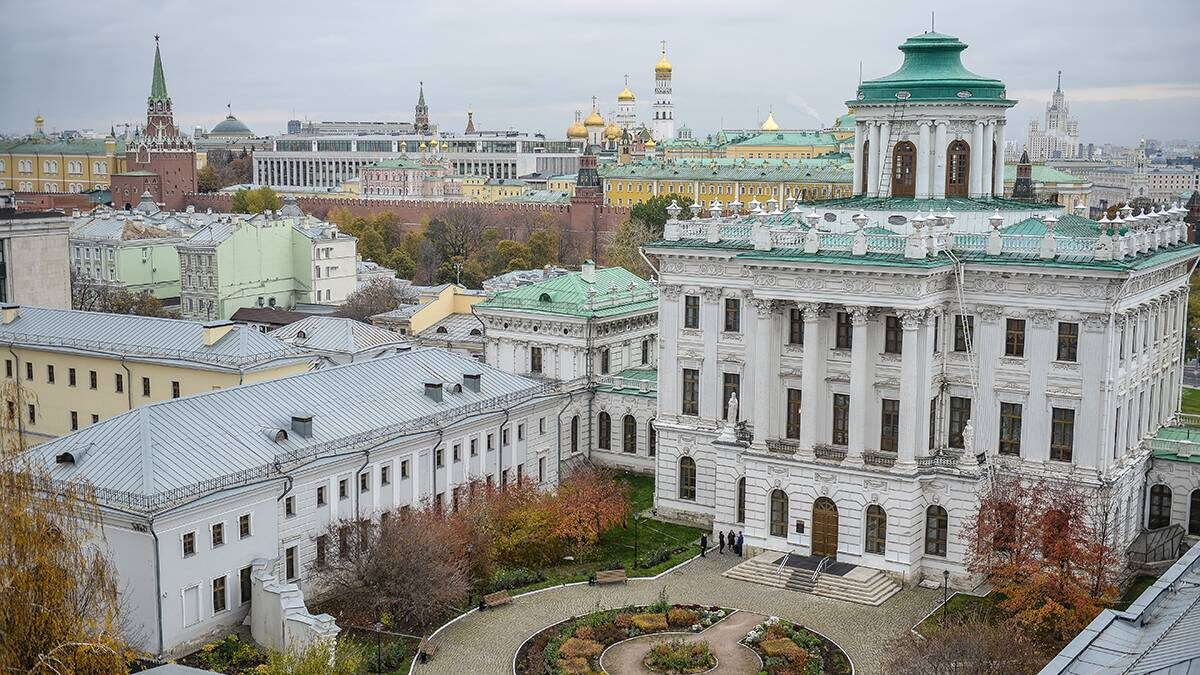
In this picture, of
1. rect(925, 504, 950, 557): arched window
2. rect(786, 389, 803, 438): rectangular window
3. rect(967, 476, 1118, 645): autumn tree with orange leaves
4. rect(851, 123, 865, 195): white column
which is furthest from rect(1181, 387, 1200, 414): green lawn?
rect(786, 389, 803, 438): rectangular window

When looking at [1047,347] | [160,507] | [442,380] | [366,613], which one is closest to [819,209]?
[1047,347]

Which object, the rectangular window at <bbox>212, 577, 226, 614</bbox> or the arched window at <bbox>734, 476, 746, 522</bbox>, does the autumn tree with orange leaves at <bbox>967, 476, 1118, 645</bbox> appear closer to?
the arched window at <bbox>734, 476, 746, 522</bbox>

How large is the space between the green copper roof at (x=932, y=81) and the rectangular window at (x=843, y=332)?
28.6ft

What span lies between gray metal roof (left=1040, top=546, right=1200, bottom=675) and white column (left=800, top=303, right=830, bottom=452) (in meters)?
17.1

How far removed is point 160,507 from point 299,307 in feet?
211

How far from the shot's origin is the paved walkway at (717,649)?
35531mm

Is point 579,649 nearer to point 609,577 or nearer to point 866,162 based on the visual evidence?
point 609,577

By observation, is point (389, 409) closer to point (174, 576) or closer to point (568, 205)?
point (174, 576)

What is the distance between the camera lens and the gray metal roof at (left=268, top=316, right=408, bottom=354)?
60.5m

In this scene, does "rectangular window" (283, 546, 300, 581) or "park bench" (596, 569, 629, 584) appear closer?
"rectangular window" (283, 546, 300, 581)

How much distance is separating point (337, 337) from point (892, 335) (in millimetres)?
28404

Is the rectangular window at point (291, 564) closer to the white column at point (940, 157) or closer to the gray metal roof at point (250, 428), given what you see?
the gray metal roof at point (250, 428)

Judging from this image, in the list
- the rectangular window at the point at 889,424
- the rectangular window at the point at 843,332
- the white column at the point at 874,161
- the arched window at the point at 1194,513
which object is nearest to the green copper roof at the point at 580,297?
the white column at the point at 874,161

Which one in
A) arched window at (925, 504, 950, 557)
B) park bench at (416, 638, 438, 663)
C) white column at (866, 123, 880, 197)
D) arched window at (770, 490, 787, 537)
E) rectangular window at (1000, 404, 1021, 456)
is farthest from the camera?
white column at (866, 123, 880, 197)
